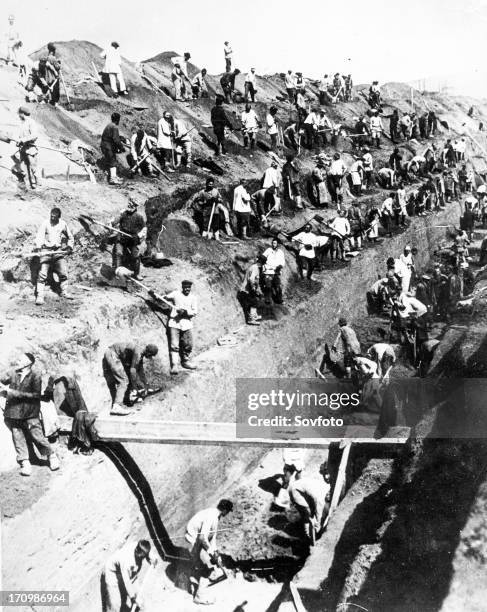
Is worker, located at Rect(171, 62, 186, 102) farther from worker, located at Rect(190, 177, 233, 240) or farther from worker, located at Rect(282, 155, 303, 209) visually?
worker, located at Rect(190, 177, 233, 240)

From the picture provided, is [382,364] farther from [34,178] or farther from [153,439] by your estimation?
[34,178]

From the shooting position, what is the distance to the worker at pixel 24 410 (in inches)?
303

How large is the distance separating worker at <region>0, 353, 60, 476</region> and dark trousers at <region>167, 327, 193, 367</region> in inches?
124

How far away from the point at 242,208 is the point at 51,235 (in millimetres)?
5783

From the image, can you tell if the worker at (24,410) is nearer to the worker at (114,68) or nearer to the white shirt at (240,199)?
the white shirt at (240,199)

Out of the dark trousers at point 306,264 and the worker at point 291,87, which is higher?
the worker at point 291,87

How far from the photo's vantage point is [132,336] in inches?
410

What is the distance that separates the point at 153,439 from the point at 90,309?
9.05 ft

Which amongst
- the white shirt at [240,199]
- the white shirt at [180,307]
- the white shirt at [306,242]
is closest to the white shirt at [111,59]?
the white shirt at [240,199]

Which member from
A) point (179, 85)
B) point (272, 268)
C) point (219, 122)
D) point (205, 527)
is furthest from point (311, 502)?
point (179, 85)

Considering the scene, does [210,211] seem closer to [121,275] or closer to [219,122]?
[121,275]

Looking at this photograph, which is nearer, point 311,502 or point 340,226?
point 311,502

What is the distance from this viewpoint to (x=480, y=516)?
7.36 m

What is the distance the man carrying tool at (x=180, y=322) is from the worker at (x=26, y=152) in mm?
4153
